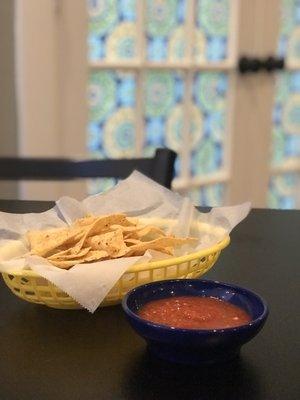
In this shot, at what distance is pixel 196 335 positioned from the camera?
50cm

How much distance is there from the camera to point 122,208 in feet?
2.75

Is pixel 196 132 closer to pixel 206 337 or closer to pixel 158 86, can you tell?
pixel 158 86

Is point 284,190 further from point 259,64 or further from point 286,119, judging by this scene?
point 259,64

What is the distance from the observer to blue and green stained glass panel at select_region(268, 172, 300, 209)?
2.56 metres

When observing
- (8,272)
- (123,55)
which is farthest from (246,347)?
(123,55)

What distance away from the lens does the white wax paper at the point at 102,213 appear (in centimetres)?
59

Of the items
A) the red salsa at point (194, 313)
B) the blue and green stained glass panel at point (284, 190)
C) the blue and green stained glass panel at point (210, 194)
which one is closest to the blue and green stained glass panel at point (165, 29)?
the blue and green stained glass panel at point (210, 194)

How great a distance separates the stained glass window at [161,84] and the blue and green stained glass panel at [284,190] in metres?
0.29

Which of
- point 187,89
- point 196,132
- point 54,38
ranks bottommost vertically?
point 196,132

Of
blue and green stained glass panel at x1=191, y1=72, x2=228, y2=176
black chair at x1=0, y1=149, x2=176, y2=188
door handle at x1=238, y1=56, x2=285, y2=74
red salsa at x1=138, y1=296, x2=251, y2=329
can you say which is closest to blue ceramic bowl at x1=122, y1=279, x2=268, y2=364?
red salsa at x1=138, y1=296, x2=251, y2=329

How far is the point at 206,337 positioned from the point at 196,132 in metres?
1.77

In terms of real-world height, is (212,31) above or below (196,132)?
above

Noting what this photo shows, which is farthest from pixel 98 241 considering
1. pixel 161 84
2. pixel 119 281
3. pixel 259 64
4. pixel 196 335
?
pixel 259 64

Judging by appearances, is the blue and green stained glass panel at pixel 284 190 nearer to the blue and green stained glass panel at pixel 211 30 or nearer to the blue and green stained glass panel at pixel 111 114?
the blue and green stained glass panel at pixel 211 30
